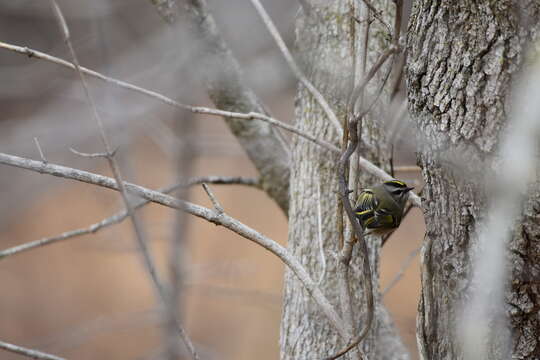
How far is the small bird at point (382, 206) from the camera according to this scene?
8.02ft

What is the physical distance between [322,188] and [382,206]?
26 cm

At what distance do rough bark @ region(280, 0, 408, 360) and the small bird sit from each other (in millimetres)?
Result: 71

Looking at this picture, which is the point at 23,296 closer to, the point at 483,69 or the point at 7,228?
the point at 7,228

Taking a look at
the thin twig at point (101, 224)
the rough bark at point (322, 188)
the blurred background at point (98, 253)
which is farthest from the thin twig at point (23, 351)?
the blurred background at point (98, 253)

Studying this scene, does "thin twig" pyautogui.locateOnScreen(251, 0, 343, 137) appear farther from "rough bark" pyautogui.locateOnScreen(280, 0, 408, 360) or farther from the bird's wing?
the bird's wing

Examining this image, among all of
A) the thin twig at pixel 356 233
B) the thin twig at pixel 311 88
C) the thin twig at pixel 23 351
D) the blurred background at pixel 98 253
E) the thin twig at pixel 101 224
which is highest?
the blurred background at pixel 98 253

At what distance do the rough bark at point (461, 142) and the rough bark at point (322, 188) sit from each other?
0.75 m

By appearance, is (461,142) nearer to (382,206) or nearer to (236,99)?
(382,206)

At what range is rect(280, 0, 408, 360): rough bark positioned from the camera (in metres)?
2.37

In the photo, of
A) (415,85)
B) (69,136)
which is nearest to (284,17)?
(69,136)

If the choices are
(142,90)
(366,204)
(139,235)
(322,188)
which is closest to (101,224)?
(142,90)

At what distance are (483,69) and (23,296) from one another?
9.26 m

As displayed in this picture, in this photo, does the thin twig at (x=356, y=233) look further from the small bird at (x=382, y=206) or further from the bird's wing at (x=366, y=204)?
the bird's wing at (x=366, y=204)

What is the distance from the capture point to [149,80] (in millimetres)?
5117
